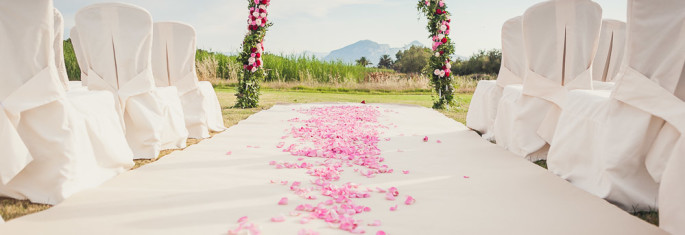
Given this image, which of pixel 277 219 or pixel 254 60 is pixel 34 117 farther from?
pixel 254 60

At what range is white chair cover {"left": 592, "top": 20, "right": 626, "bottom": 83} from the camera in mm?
4949

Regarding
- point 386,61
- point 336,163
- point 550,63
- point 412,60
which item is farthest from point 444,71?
point 386,61

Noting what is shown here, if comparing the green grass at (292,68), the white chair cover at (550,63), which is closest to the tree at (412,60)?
the green grass at (292,68)

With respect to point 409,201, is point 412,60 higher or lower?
higher

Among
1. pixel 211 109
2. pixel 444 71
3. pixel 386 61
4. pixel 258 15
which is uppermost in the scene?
pixel 258 15

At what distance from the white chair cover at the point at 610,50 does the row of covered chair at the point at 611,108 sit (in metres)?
1.99

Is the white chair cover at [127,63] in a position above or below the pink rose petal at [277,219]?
above

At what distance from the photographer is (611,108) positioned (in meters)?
2.30

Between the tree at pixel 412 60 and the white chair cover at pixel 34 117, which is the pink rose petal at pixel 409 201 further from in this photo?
the tree at pixel 412 60

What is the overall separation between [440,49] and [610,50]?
3350 millimetres

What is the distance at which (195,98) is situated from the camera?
4.78m

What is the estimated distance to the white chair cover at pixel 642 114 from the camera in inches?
78.7

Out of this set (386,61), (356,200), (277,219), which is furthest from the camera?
(386,61)

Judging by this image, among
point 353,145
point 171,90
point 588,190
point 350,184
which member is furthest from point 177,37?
point 588,190
